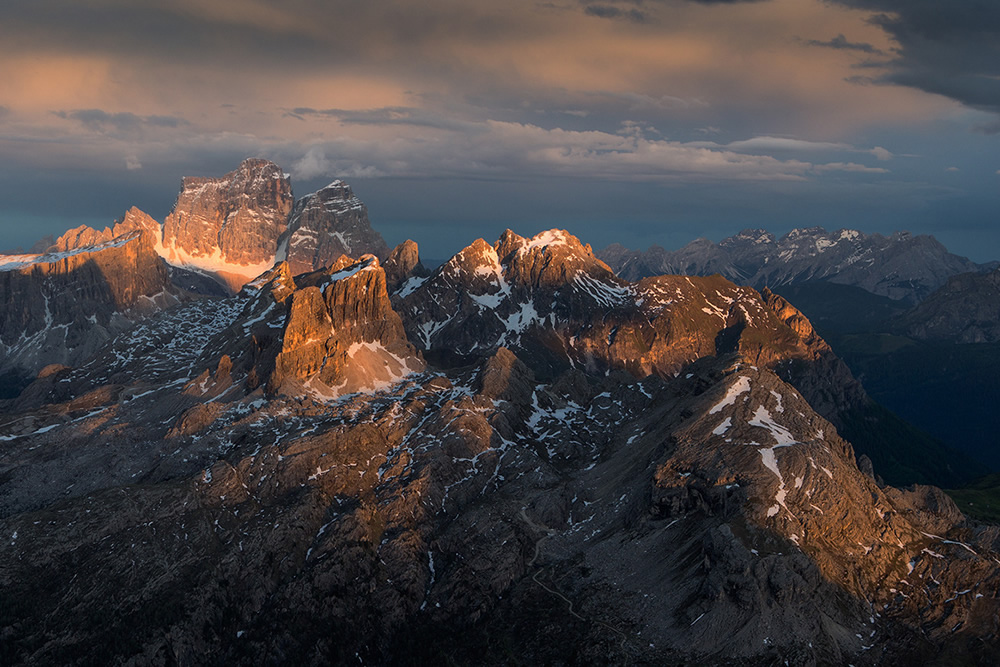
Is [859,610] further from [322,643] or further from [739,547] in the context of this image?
[322,643]

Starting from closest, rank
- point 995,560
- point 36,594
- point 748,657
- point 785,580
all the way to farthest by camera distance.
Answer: point 748,657 → point 785,580 → point 995,560 → point 36,594

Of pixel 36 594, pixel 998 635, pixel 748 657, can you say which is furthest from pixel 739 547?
pixel 36 594

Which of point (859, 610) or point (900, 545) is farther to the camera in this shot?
point (900, 545)

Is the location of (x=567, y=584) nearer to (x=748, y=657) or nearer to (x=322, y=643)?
(x=748, y=657)

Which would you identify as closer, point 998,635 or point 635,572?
point 998,635

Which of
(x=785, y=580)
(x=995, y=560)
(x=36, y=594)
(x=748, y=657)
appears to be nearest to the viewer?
(x=748, y=657)

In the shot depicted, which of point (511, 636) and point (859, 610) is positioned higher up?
point (859, 610)

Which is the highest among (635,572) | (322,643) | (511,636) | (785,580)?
(785,580)

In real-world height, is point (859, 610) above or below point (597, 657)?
above

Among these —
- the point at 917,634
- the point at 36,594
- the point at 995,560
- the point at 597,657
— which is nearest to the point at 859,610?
the point at 917,634
